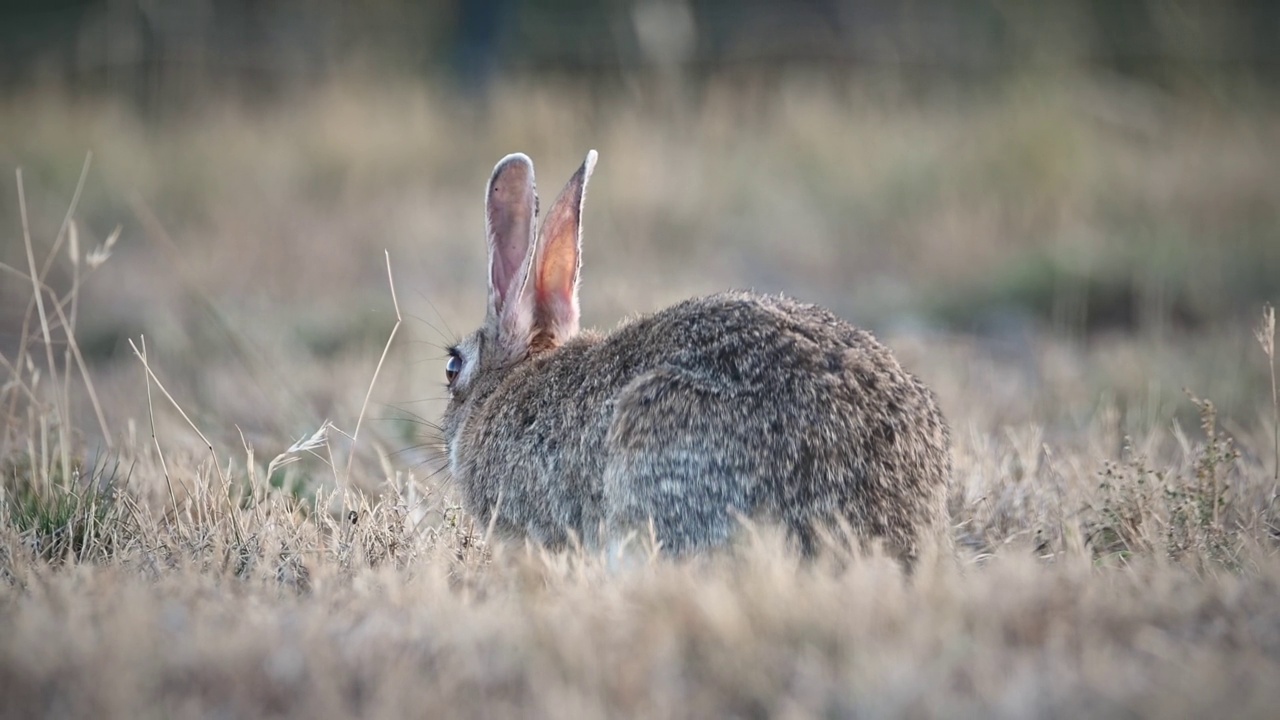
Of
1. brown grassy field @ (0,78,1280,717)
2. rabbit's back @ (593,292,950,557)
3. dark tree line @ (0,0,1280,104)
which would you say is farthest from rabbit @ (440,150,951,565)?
dark tree line @ (0,0,1280,104)

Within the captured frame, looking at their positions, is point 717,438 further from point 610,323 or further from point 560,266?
point 610,323

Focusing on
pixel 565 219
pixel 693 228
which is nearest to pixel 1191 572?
pixel 565 219

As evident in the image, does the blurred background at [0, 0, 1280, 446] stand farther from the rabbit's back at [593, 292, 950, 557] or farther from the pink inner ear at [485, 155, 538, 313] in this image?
the rabbit's back at [593, 292, 950, 557]

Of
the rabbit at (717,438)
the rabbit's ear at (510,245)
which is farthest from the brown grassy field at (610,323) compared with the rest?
the rabbit's ear at (510,245)

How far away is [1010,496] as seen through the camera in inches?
162

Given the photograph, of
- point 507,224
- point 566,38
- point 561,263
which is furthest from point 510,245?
point 566,38

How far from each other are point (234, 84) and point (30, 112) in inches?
152

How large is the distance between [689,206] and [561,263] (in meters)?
5.97

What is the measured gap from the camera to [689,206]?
33.7 feet

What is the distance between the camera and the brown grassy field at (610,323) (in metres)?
2.49

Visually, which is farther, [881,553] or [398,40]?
[398,40]

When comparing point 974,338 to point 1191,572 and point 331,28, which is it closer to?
point 1191,572

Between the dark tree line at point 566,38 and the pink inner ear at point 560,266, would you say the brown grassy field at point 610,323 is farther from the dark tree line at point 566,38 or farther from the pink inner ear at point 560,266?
the dark tree line at point 566,38

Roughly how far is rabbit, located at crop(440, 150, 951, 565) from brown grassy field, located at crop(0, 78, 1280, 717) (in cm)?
17
